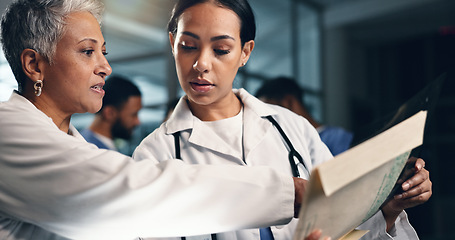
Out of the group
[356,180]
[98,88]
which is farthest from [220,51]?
[356,180]

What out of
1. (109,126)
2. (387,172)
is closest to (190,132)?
(387,172)

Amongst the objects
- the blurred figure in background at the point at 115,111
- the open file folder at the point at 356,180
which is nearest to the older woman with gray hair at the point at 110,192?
the open file folder at the point at 356,180

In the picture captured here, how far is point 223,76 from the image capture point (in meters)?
1.01

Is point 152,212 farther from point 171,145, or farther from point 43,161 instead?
point 171,145

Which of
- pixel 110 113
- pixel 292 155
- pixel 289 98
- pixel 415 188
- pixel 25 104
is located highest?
pixel 110 113

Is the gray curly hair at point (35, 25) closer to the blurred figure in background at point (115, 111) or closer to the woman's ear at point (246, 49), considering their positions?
the woman's ear at point (246, 49)

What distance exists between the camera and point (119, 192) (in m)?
0.68

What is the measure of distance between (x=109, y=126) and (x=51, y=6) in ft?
6.60

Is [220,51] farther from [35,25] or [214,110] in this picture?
[35,25]

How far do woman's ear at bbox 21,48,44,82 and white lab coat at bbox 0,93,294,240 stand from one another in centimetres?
16

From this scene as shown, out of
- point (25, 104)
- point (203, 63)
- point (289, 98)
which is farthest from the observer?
point (289, 98)

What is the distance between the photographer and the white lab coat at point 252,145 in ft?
3.24

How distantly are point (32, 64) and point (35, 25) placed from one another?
3.2 inches

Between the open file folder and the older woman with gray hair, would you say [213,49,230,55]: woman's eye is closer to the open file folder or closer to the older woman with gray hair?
the older woman with gray hair
